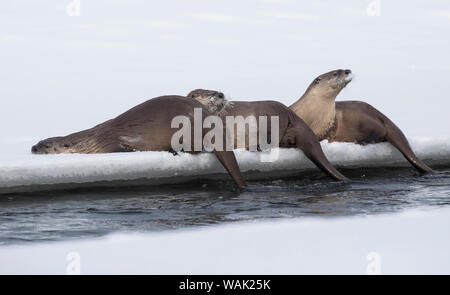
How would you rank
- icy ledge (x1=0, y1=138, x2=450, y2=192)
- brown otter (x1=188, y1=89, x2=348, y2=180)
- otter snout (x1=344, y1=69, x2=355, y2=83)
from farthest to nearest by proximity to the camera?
1. otter snout (x1=344, y1=69, x2=355, y2=83)
2. brown otter (x1=188, y1=89, x2=348, y2=180)
3. icy ledge (x1=0, y1=138, x2=450, y2=192)

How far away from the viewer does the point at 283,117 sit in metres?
8.70

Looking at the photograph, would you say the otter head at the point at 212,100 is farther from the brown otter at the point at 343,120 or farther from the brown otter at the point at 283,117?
the brown otter at the point at 343,120

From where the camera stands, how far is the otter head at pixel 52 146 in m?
8.34

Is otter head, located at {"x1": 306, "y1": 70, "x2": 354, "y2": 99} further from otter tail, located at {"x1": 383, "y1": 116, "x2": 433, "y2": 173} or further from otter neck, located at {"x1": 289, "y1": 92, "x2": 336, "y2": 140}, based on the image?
otter tail, located at {"x1": 383, "y1": 116, "x2": 433, "y2": 173}

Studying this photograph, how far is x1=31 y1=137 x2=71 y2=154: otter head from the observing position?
834cm

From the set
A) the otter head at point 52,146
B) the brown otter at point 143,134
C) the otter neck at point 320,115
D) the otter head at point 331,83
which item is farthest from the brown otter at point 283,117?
the otter head at point 52,146

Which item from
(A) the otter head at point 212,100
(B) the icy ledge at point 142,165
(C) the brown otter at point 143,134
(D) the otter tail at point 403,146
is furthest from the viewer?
(D) the otter tail at point 403,146

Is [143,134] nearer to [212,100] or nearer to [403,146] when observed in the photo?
[212,100]

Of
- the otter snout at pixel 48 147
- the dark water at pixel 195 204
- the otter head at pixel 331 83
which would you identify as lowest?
the dark water at pixel 195 204

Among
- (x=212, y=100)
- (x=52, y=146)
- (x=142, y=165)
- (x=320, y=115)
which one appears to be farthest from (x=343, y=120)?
(x=52, y=146)

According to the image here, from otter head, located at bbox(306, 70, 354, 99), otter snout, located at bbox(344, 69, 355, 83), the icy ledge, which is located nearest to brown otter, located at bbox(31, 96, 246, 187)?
the icy ledge

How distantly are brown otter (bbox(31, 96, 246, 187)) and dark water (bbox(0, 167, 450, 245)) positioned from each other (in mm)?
285

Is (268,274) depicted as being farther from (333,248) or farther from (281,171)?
(281,171)

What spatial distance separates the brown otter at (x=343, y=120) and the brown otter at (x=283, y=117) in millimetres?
569
